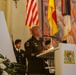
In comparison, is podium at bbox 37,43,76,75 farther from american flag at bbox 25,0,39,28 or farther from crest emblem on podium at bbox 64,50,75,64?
american flag at bbox 25,0,39,28

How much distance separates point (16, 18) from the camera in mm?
8055

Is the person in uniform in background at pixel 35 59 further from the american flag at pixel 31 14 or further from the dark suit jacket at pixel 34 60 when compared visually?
the american flag at pixel 31 14

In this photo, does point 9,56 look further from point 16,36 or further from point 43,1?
point 43,1

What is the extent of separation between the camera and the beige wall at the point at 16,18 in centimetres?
788

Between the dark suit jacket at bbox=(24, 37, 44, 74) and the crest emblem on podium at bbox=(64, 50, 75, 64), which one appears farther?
the dark suit jacket at bbox=(24, 37, 44, 74)

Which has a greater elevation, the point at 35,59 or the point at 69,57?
the point at 69,57

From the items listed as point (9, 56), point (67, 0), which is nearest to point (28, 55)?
point (9, 56)

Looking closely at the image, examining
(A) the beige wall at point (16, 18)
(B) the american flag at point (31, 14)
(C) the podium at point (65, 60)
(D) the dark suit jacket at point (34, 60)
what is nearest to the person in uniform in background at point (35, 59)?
(D) the dark suit jacket at point (34, 60)

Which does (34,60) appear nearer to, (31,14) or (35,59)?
(35,59)

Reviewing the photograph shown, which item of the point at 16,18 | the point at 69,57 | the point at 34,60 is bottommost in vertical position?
the point at 34,60

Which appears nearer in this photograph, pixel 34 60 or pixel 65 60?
pixel 65 60

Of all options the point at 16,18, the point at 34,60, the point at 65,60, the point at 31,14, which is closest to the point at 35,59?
the point at 34,60

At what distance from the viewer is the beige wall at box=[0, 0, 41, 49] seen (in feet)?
25.9

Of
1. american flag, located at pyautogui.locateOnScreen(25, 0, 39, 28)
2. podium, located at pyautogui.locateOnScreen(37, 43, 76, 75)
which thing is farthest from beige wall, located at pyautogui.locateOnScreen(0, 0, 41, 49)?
podium, located at pyautogui.locateOnScreen(37, 43, 76, 75)
